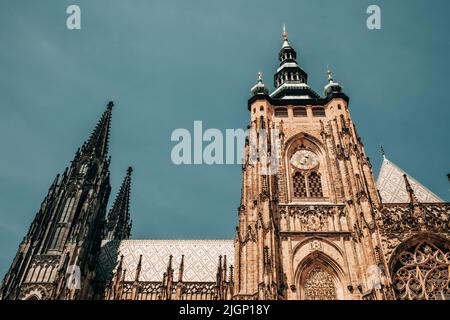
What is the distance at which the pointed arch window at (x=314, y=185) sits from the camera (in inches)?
1029

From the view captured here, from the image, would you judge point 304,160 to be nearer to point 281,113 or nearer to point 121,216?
point 281,113

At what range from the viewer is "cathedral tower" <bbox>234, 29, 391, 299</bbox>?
21.0 meters

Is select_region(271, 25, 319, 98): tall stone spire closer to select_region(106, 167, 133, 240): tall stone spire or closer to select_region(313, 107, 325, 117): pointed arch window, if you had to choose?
select_region(313, 107, 325, 117): pointed arch window

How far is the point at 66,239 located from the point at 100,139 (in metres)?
12.6

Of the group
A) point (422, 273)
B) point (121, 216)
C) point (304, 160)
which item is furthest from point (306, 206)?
point (121, 216)

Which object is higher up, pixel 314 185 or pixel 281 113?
pixel 281 113

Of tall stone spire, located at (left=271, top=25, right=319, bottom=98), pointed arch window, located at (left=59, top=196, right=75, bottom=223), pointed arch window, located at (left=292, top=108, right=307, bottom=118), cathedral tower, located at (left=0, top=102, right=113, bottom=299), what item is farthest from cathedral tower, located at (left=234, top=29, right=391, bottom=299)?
pointed arch window, located at (left=59, top=196, right=75, bottom=223)

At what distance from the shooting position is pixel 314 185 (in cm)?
2664

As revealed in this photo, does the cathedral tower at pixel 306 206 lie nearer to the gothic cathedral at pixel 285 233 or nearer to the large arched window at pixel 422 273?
the gothic cathedral at pixel 285 233

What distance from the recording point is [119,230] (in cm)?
4841

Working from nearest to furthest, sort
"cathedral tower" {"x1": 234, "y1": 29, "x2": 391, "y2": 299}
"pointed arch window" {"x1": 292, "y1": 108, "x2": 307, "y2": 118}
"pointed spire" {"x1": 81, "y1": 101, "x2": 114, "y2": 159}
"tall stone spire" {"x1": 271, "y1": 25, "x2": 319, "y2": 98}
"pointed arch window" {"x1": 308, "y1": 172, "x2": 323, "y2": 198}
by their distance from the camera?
"cathedral tower" {"x1": 234, "y1": 29, "x2": 391, "y2": 299}, "pointed arch window" {"x1": 308, "y1": 172, "x2": 323, "y2": 198}, "pointed arch window" {"x1": 292, "y1": 108, "x2": 307, "y2": 118}, "tall stone spire" {"x1": 271, "y1": 25, "x2": 319, "y2": 98}, "pointed spire" {"x1": 81, "y1": 101, "x2": 114, "y2": 159}

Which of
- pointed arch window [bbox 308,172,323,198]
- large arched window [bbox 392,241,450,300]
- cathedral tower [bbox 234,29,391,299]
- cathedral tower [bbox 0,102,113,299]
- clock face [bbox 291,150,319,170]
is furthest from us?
cathedral tower [bbox 0,102,113,299]

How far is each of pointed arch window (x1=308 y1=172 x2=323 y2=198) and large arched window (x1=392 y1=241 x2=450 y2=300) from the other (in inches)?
245
